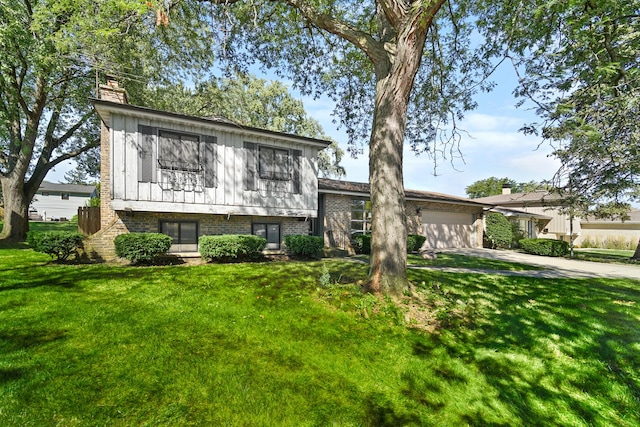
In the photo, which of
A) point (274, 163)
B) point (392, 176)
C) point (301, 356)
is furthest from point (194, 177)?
point (301, 356)

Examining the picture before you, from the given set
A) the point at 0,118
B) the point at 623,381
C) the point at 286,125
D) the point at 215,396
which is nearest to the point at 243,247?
the point at 215,396

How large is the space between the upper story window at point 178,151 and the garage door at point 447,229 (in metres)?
14.1

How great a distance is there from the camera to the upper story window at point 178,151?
10048 millimetres

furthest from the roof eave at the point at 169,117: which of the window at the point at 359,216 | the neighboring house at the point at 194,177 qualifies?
the window at the point at 359,216

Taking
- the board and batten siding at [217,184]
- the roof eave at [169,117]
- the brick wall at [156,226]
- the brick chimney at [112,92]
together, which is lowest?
the brick wall at [156,226]

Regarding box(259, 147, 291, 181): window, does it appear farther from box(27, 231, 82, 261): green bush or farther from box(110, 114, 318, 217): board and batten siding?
box(27, 231, 82, 261): green bush

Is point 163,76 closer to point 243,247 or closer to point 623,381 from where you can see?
point 243,247

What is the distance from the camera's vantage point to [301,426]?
2.94 meters

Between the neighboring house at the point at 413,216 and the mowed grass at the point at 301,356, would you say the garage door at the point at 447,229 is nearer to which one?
the neighboring house at the point at 413,216

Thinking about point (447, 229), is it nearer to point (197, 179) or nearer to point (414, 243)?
point (414, 243)

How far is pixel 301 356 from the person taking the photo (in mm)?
4172

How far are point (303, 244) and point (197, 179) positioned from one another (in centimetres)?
488

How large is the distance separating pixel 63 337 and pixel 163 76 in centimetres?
1712

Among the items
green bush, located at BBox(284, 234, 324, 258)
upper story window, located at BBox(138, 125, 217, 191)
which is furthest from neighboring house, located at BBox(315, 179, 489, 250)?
upper story window, located at BBox(138, 125, 217, 191)
